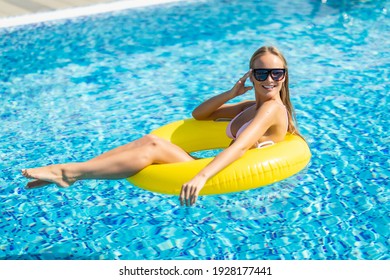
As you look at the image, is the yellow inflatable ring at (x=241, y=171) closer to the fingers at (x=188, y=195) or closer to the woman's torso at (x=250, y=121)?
the woman's torso at (x=250, y=121)

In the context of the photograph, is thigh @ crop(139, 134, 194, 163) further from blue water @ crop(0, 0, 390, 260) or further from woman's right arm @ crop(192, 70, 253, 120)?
woman's right arm @ crop(192, 70, 253, 120)

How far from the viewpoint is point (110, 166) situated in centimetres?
468

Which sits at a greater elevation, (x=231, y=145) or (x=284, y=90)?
(x=284, y=90)

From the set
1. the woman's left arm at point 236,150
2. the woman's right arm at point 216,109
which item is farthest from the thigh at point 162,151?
the woman's right arm at point 216,109

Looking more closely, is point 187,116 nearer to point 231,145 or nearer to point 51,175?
point 231,145

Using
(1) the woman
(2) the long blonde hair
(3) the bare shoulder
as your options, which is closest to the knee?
(1) the woman

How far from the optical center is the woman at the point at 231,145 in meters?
4.66

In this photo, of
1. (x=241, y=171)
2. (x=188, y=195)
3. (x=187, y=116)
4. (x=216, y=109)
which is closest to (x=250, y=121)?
(x=241, y=171)

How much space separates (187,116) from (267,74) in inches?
94.0

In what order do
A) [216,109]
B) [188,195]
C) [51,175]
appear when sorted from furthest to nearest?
→ [216,109], [51,175], [188,195]

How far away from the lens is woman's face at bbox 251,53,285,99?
4.84 meters

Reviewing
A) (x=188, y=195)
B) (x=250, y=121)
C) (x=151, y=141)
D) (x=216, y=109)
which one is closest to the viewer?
(x=188, y=195)
